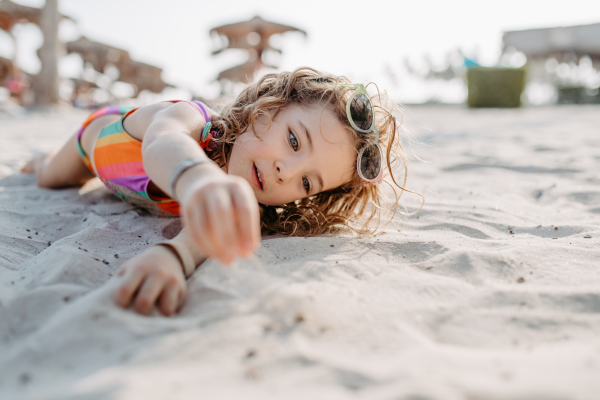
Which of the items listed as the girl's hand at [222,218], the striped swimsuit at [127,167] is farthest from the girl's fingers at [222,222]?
the striped swimsuit at [127,167]

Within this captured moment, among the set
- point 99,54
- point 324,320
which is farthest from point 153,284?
point 99,54

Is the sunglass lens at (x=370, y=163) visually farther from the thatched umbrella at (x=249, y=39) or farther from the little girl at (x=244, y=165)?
the thatched umbrella at (x=249, y=39)

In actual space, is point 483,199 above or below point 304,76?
below

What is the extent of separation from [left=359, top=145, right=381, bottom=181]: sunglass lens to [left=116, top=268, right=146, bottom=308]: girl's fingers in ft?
3.72

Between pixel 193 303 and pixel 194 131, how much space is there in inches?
34.1

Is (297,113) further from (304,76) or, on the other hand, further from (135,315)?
(135,315)

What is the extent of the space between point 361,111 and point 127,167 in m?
1.22

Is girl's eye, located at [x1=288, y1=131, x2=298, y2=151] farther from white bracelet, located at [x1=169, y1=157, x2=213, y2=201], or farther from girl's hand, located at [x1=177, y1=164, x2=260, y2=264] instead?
girl's hand, located at [x1=177, y1=164, x2=260, y2=264]

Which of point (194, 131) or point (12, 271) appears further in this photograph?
Result: point (194, 131)

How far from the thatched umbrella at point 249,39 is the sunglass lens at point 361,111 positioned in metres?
9.10

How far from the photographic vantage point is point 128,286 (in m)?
1.02

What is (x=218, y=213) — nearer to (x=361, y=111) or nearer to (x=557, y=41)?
(x=361, y=111)

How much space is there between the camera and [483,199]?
8.05ft

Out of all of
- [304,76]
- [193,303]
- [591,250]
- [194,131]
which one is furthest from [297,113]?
[591,250]
